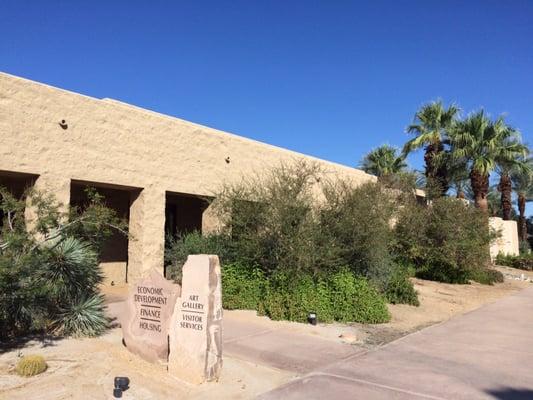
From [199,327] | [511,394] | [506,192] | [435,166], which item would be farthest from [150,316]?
[506,192]

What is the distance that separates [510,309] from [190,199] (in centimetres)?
1103

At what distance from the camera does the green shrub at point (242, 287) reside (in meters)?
12.2

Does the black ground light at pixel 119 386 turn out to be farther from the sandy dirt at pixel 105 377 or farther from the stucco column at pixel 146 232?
the stucco column at pixel 146 232

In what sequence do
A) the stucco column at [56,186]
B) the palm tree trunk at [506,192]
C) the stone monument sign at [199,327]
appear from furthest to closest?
the palm tree trunk at [506,192] → the stucco column at [56,186] → the stone monument sign at [199,327]

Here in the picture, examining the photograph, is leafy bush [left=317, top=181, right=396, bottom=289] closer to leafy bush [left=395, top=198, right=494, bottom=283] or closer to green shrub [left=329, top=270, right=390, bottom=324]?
green shrub [left=329, top=270, right=390, bottom=324]

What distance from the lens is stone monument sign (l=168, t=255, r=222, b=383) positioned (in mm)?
6723

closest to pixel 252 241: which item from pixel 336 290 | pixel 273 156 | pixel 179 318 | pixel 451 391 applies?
pixel 336 290

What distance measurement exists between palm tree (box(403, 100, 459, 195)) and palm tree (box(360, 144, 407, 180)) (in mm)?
4557

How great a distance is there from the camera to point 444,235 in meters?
20.3

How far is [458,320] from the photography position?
13062mm

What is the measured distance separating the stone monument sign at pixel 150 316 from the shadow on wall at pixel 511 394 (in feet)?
14.2

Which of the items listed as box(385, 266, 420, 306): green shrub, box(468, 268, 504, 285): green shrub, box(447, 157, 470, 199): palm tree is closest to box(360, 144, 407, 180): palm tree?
box(447, 157, 470, 199): palm tree

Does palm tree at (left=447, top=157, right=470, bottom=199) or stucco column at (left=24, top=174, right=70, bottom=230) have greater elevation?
palm tree at (left=447, top=157, right=470, bottom=199)

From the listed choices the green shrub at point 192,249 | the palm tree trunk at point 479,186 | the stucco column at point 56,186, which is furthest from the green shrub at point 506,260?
the stucco column at point 56,186
